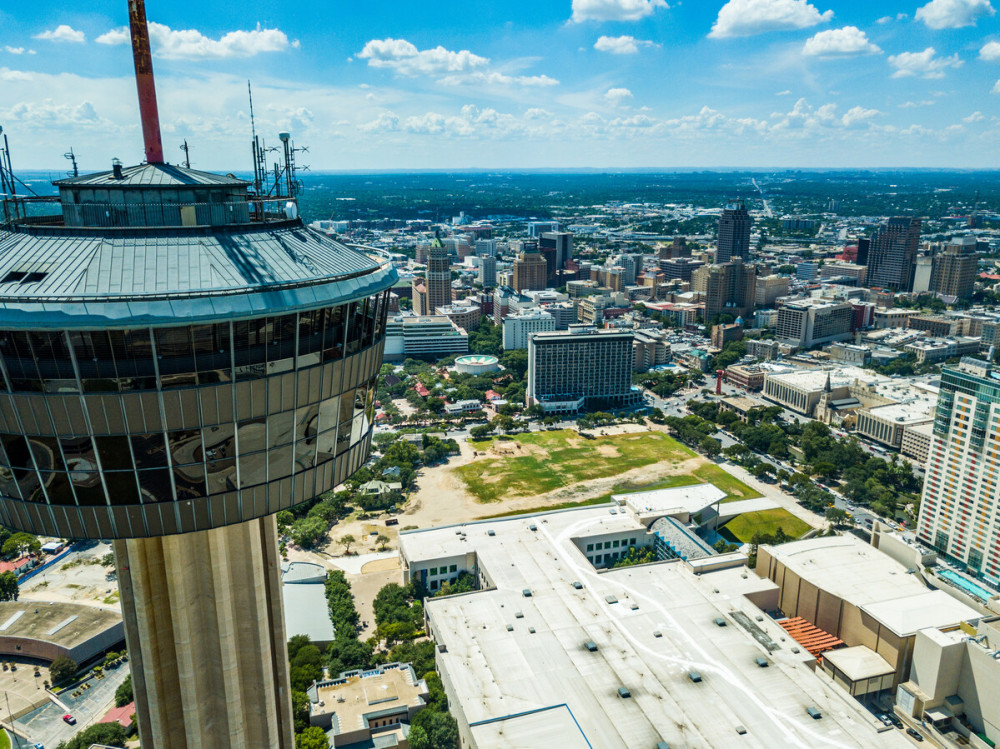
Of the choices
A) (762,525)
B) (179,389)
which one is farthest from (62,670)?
(762,525)

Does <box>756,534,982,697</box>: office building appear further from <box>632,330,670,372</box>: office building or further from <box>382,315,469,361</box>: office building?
<box>382,315,469,361</box>: office building

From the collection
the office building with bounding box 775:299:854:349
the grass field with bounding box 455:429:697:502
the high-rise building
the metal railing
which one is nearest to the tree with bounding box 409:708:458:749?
the metal railing

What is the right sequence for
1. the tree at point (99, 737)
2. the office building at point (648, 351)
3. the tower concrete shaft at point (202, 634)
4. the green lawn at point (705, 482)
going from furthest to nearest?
the office building at point (648, 351) → the green lawn at point (705, 482) → the tree at point (99, 737) → the tower concrete shaft at point (202, 634)

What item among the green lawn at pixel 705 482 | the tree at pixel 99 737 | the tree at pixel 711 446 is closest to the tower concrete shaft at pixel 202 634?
the tree at pixel 99 737

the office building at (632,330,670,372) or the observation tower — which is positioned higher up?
the observation tower

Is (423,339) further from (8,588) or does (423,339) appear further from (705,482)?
(8,588)

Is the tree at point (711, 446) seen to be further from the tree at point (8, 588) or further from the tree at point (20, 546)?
the tree at point (8, 588)

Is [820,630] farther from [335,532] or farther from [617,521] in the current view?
[335,532]
